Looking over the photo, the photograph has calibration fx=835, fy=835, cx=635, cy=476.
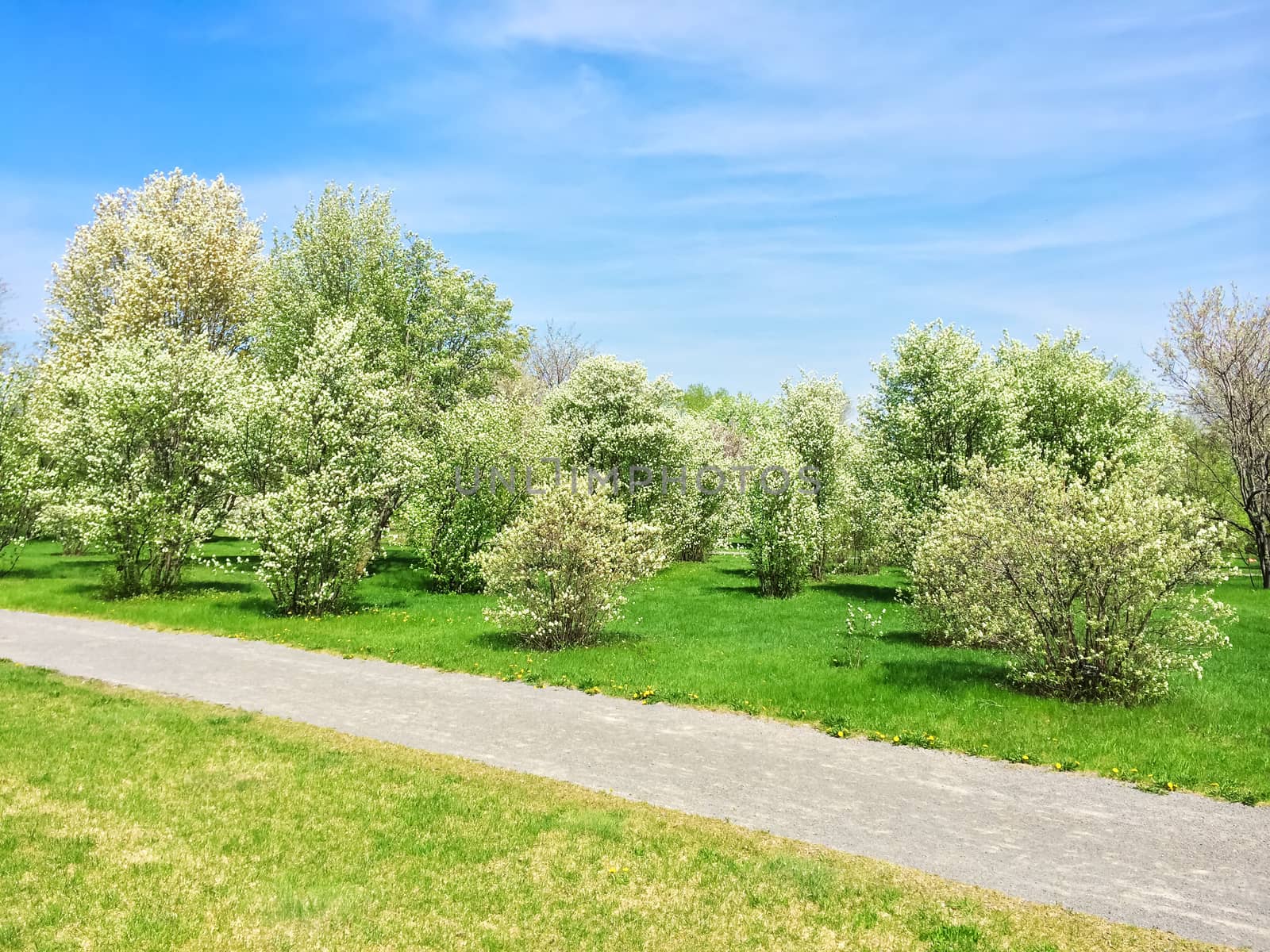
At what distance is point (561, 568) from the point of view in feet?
57.9

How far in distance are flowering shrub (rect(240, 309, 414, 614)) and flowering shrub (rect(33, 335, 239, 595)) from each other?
1615 mm

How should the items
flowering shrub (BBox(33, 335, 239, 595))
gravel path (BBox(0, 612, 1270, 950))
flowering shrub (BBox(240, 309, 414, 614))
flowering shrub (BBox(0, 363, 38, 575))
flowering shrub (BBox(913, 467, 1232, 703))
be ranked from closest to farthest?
gravel path (BBox(0, 612, 1270, 950)), flowering shrub (BBox(913, 467, 1232, 703)), flowering shrub (BBox(240, 309, 414, 614)), flowering shrub (BBox(33, 335, 239, 595)), flowering shrub (BBox(0, 363, 38, 575))

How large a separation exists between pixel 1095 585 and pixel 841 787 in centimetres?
619

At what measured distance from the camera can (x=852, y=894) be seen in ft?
22.4

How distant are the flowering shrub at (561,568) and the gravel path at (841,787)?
2.83 m

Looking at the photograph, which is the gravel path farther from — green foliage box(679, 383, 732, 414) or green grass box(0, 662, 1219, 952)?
green foliage box(679, 383, 732, 414)

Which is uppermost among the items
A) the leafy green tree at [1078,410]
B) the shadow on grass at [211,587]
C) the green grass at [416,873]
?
the leafy green tree at [1078,410]

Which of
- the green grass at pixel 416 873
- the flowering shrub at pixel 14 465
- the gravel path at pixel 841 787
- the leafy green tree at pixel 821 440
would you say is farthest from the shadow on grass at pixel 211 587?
the leafy green tree at pixel 821 440

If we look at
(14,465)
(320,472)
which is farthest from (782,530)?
(14,465)

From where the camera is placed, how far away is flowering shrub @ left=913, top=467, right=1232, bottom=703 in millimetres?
12719

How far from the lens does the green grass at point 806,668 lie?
10922 mm

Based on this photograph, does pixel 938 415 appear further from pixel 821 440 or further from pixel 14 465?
pixel 14 465

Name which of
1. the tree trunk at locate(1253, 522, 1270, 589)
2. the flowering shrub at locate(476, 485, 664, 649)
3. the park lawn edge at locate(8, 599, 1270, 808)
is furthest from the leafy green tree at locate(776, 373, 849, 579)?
the tree trunk at locate(1253, 522, 1270, 589)

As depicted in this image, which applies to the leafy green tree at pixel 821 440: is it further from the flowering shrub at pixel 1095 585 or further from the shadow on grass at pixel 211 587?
the shadow on grass at pixel 211 587
